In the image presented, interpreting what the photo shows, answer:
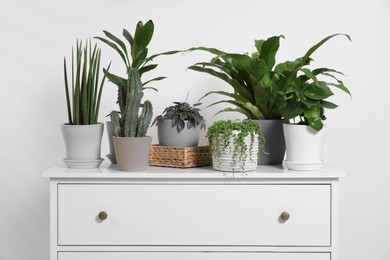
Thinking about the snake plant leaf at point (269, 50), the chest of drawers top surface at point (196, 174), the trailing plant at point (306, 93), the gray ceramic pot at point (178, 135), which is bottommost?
the chest of drawers top surface at point (196, 174)

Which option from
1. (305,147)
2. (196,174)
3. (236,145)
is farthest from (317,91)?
(196,174)

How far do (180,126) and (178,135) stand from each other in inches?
1.3

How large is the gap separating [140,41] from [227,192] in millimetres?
563

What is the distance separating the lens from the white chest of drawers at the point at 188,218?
1.78 metres

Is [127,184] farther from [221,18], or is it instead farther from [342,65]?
[342,65]

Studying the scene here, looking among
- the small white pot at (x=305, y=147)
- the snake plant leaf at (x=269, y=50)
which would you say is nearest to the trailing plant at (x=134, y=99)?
the snake plant leaf at (x=269, y=50)

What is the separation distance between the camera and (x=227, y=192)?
178 cm

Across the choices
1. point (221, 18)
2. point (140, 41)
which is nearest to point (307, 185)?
point (140, 41)

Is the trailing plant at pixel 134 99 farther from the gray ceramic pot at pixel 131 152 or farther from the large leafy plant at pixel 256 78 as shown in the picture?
the large leafy plant at pixel 256 78

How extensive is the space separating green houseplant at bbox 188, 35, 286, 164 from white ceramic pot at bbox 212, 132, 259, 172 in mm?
105

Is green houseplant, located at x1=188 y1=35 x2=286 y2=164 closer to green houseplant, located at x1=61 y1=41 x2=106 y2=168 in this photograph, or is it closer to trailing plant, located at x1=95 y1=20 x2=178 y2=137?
trailing plant, located at x1=95 y1=20 x2=178 y2=137

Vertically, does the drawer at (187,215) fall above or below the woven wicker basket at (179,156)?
below

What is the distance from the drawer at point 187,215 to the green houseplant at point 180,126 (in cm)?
22

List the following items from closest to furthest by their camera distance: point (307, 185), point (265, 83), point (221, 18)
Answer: point (307, 185), point (265, 83), point (221, 18)
